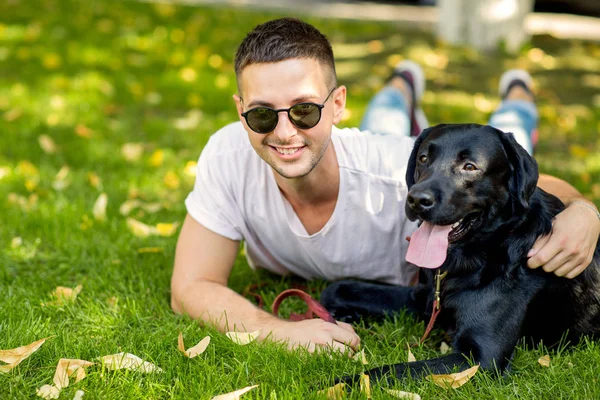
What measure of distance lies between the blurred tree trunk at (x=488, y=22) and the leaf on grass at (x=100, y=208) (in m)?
5.29

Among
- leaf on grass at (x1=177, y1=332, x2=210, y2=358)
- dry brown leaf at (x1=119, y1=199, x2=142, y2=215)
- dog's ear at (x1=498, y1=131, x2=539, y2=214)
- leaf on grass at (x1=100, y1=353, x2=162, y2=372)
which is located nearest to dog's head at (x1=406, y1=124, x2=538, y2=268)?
dog's ear at (x1=498, y1=131, x2=539, y2=214)

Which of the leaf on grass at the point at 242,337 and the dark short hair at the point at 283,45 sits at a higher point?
the dark short hair at the point at 283,45

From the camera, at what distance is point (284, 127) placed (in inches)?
121

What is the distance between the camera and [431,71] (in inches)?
312

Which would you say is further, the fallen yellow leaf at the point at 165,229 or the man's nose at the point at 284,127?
the fallen yellow leaf at the point at 165,229

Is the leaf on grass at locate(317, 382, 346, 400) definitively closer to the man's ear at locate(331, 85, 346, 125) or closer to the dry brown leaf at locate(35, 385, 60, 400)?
the dry brown leaf at locate(35, 385, 60, 400)

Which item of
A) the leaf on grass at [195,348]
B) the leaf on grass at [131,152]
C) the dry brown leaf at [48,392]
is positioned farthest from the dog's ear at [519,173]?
the leaf on grass at [131,152]

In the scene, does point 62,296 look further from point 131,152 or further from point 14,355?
point 131,152

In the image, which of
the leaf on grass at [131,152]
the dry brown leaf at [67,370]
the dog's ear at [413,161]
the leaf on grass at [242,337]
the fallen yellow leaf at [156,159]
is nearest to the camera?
the dry brown leaf at [67,370]

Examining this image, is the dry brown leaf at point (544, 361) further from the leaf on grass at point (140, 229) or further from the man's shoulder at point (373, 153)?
the leaf on grass at point (140, 229)

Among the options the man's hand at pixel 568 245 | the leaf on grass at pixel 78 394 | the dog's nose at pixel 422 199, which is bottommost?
the leaf on grass at pixel 78 394

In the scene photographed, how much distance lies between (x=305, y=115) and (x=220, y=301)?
0.93 metres

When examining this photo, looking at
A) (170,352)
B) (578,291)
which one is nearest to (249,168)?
(170,352)

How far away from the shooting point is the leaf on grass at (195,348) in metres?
2.96
